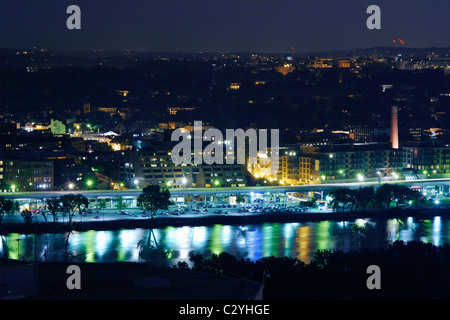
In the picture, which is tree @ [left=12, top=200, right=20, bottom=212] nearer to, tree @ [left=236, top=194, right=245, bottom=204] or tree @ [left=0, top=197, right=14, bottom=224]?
tree @ [left=0, top=197, right=14, bottom=224]

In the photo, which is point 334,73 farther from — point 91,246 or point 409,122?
point 91,246

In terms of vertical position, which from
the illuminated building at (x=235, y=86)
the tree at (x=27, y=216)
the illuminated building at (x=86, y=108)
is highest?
the illuminated building at (x=235, y=86)

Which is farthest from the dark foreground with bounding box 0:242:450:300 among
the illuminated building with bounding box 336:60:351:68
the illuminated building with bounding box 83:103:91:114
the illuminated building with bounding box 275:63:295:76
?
the illuminated building with bounding box 336:60:351:68

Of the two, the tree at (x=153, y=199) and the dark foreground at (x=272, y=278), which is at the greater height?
the tree at (x=153, y=199)

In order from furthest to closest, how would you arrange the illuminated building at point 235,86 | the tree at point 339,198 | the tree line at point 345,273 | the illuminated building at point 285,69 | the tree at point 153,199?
the illuminated building at point 285,69
the illuminated building at point 235,86
the tree at point 339,198
the tree at point 153,199
the tree line at point 345,273

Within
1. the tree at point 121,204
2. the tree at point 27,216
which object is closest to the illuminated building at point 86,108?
the tree at point 121,204

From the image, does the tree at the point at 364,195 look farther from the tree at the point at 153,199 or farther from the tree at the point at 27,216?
the tree at the point at 27,216
